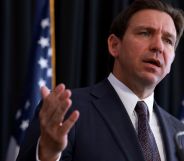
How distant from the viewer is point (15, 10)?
269cm

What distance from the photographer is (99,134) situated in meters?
1.50

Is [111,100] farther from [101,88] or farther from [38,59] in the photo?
[38,59]

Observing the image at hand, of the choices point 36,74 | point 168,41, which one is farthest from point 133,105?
point 36,74

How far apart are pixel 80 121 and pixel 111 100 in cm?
21

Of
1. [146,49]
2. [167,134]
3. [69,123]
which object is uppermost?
[146,49]

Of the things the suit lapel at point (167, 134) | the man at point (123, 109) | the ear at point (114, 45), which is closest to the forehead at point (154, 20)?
the man at point (123, 109)

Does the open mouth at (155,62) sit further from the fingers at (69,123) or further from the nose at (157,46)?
the fingers at (69,123)

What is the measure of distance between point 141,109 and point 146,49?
27cm

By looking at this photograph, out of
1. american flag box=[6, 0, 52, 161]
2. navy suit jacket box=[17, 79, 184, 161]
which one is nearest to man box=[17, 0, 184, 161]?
navy suit jacket box=[17, 79, 184, 161]

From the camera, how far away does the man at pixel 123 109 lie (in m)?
1.23

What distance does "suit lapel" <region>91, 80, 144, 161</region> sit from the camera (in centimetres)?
150

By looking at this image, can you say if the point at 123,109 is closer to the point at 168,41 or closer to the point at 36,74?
the point at 168,41

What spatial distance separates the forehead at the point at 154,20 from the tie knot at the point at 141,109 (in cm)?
36

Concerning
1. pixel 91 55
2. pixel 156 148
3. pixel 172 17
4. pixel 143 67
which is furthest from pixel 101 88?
pixel 91 55
